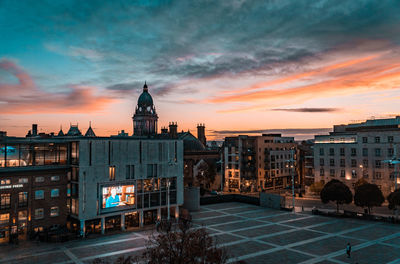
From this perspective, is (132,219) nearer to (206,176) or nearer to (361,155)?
(206,176)

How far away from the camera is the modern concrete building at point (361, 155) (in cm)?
7519

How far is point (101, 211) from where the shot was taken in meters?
48.4

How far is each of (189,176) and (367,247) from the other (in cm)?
Answer: 7130

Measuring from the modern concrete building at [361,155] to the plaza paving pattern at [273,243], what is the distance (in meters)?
27.1

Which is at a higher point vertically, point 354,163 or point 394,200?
point 354,163

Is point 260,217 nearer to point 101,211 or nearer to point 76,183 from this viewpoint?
point 101,211

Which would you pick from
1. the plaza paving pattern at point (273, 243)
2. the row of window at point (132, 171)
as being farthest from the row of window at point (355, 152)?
the row of window at point (132, 171)

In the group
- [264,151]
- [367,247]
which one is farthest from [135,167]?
[264,151]

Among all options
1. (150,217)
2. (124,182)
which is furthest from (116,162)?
(150,217)

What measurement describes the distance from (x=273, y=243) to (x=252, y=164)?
2492 inches

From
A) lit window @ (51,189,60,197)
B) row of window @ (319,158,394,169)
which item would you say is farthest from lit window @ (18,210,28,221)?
row of window @ (319,158,394,169)

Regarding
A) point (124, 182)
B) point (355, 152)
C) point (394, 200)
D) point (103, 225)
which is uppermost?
point (355, 152)

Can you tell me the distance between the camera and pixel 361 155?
80.7 metres

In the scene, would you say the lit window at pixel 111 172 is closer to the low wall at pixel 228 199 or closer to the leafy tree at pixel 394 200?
the low wall at pixel 228 199
